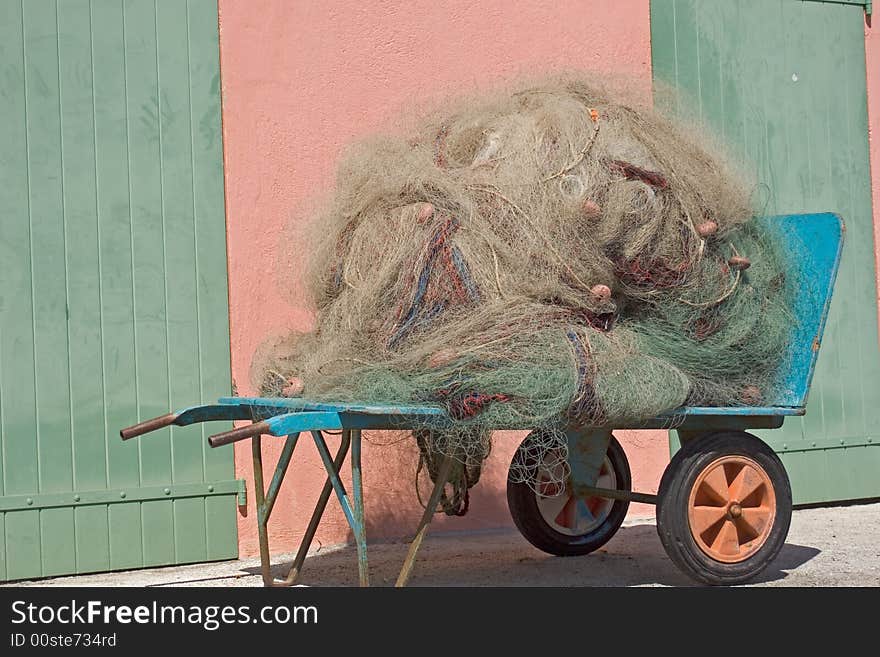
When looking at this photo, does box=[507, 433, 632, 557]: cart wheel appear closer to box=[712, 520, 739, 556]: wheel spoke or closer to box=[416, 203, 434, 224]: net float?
box=[712, 520, 739, 556]: wheel spoke

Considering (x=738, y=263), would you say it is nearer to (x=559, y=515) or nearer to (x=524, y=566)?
(x=559, y=515)

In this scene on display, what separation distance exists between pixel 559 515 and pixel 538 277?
183 cm

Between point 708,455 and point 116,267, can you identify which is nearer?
point 708,455

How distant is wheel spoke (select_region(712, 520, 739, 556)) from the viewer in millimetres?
4945

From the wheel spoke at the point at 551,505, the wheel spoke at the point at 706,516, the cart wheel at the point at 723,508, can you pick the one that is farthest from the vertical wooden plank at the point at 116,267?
the wheel spoke at the point at 706,516

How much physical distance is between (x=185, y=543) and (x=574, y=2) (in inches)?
146

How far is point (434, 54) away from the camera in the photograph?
22.1ft

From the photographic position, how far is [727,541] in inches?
195

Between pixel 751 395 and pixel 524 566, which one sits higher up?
pixel 751 395

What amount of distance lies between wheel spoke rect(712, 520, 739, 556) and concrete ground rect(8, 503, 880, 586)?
0.29 m

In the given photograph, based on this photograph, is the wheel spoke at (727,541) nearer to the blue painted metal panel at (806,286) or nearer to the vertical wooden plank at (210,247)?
the blue painted metal panel at (806,286)

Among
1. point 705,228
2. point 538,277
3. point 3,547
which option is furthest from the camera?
point 3,547

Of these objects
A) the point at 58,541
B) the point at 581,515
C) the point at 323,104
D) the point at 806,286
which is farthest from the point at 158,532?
the point at 806,286

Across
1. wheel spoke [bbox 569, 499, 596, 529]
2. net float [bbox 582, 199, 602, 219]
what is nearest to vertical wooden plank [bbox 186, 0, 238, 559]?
wheel spoke [bbox 569, 499, 596, 529]
